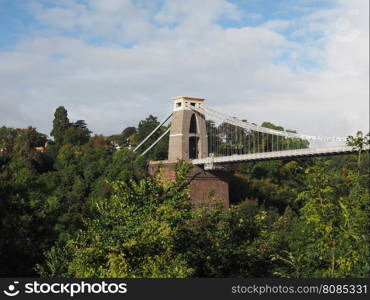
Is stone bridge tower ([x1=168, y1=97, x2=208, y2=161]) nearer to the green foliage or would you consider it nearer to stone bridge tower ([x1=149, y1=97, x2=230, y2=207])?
stone bridge tower ([x1=149, y1=97, x2=230, y2=207])

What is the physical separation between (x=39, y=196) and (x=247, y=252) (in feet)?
44.7

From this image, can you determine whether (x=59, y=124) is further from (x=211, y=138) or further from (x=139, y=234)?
(x=139, y=234)

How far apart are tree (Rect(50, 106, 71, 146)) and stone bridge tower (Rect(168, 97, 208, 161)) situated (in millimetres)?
9418

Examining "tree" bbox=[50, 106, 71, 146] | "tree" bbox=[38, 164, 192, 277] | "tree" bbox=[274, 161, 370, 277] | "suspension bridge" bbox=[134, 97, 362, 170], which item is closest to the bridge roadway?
"suspension bridge" bbox=[134, 97, 362, 170]

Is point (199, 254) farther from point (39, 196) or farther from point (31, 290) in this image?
point (39, 196)

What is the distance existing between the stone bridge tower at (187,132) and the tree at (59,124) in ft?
30.9

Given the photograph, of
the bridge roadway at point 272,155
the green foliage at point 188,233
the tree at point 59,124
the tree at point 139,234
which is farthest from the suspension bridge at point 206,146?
the tree at point 139,234

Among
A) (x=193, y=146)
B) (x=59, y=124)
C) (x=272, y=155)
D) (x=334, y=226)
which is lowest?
(x=334, y=226)

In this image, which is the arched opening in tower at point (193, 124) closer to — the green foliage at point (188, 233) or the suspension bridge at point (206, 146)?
the suspension bridge at point (206, 146)

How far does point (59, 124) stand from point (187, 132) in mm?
11193

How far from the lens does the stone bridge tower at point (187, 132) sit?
4000cm

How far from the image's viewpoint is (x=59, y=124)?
4622 cm

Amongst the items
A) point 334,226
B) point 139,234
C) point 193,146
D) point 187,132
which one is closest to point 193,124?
point 193,146

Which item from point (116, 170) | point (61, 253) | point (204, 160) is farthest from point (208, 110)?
point (61, 253)
